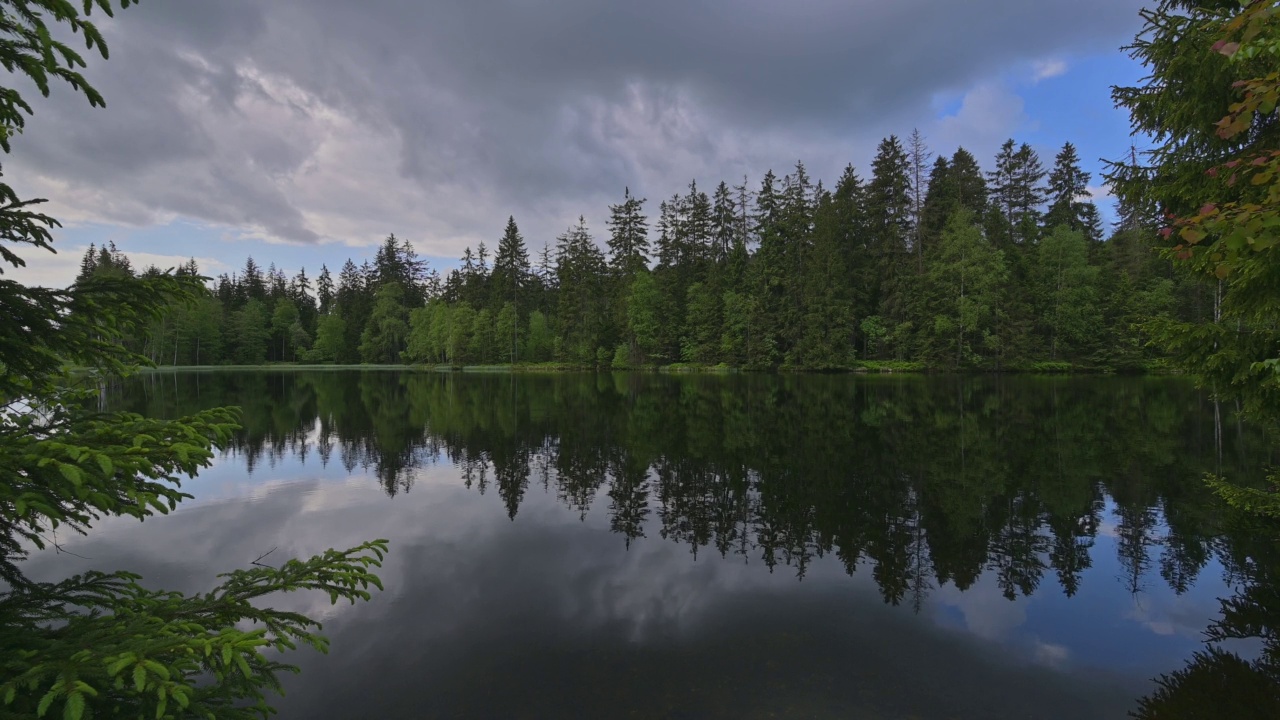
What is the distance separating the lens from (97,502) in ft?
7.64

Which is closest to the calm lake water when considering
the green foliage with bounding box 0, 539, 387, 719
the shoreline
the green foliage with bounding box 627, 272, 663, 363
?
the green foliage with bounding box 0, 539, 387, 719

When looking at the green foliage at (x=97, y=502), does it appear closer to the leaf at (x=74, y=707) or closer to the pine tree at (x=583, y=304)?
the leaf at (x=74, y=707)

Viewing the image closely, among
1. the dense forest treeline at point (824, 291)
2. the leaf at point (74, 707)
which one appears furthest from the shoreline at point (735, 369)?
the leaf at point (74, 707)

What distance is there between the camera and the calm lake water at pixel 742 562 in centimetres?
521

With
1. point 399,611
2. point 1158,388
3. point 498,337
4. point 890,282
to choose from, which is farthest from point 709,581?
point 498,337

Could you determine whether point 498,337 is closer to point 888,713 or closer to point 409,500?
point 409,500

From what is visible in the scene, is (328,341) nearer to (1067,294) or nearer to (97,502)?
(1067,294)

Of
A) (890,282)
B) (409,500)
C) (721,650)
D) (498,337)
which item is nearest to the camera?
(721,650)

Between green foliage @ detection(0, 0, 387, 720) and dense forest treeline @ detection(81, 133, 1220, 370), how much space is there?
144 ft

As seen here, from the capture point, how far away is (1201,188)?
7027 millimetres

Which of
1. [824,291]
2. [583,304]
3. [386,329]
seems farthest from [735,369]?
[386,329]

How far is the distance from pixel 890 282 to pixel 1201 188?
159 ft

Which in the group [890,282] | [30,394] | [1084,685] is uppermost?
[890,282]

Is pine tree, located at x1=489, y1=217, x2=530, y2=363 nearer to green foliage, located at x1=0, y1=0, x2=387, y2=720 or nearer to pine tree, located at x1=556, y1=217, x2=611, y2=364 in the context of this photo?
pine tree, located at x1=556, y1=217, x2=611, y2=364
